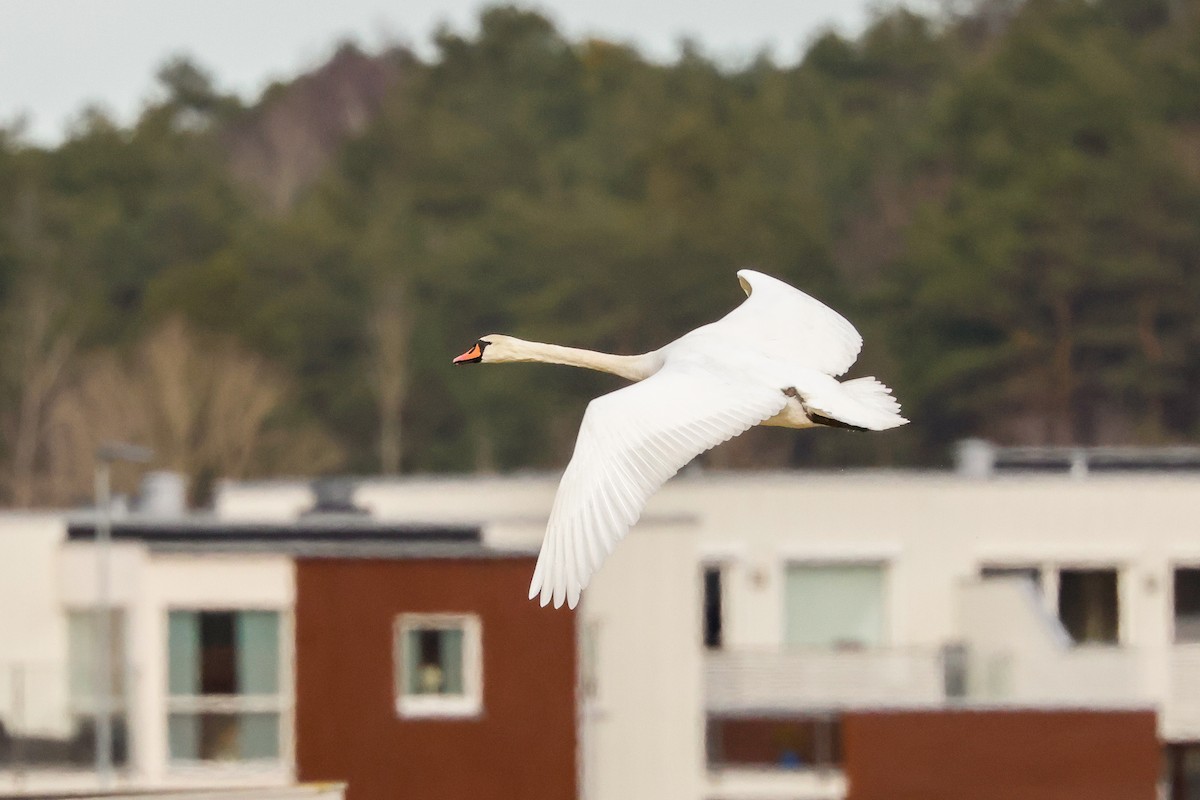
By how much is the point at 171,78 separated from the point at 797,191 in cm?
3454

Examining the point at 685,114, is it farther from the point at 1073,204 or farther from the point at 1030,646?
the point at 1030,646

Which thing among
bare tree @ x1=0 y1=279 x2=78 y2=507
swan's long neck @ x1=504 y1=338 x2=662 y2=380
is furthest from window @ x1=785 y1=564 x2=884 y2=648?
bare tree @ x1=0 y1=279 x2=78 y2=507

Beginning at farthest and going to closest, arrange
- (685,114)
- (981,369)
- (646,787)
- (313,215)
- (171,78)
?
1. (171,78)
2. (685,114)
3. (313,215)
4. (981,369)
5. (646,787)

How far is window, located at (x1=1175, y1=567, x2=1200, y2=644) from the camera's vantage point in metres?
40.7

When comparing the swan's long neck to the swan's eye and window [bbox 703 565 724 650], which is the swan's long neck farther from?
window [bbox 703 565 724 650]

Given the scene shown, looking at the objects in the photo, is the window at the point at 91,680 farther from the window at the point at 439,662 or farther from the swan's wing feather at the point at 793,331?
the swan's wing feather at the point at 793,331

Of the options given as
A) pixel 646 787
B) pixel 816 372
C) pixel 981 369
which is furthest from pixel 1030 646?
pixel 981 369

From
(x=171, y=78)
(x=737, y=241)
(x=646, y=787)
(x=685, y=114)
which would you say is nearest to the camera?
(x=646, y=787)

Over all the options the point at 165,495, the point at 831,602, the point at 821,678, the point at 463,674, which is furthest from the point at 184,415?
the point at 463,674

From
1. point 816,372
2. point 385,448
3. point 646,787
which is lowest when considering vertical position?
point 646,787

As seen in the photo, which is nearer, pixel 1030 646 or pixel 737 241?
pixel 1030 646

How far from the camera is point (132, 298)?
97.4m

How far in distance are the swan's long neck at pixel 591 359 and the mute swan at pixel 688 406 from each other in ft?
0.05

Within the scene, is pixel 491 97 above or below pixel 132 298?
above
